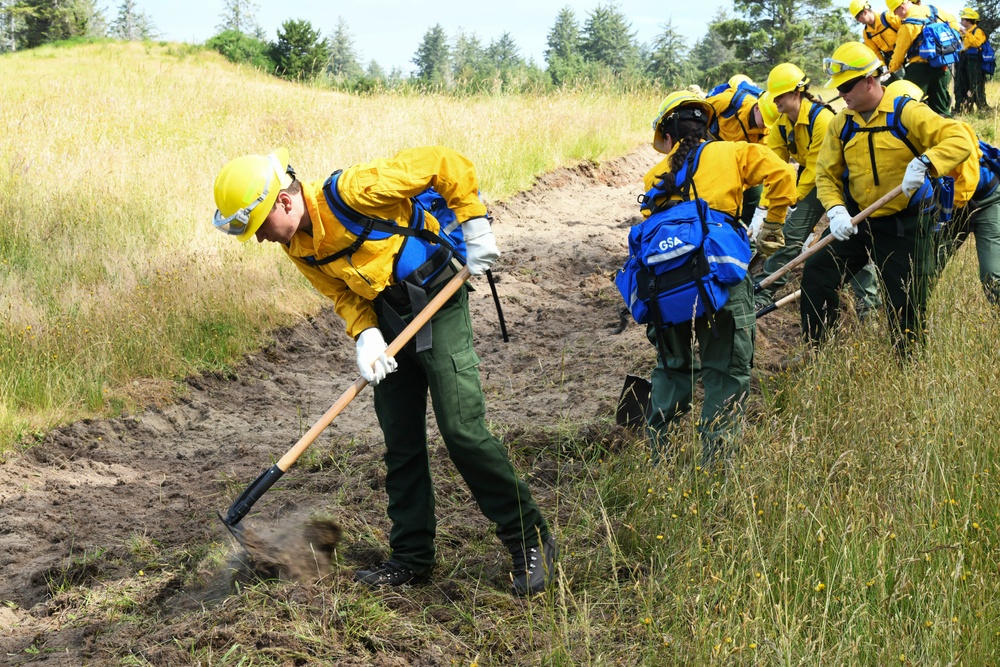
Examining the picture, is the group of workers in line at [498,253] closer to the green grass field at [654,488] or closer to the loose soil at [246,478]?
the green grass field at [654,488]

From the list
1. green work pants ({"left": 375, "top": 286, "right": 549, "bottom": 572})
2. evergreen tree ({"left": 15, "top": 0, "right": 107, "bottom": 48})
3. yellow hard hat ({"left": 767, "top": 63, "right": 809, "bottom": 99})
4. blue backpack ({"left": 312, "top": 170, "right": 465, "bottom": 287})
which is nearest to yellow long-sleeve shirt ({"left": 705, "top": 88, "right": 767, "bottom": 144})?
yellow hard hat ({"left": 767, "top": 63, "right": 809, "bottom": 99})

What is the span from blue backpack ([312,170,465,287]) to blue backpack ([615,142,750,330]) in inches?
39.5

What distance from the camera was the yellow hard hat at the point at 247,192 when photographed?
324 centimetres

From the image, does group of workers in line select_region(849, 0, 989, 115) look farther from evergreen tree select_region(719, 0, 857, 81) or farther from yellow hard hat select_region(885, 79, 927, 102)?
evergreen tree select_region(719, 0, 857, 81)

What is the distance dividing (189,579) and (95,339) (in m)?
3.10

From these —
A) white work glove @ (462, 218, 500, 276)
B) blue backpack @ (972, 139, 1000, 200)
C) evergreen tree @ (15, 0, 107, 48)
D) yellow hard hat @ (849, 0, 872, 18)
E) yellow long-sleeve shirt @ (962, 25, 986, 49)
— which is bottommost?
white work glove @ (462, 218, 500, 276)

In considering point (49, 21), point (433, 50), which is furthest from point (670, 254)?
point (433, 50)

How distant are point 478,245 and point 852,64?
2683 mm

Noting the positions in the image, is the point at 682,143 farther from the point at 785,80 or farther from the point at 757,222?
the point at 785,80

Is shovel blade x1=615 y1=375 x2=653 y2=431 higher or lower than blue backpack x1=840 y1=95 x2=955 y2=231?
lower

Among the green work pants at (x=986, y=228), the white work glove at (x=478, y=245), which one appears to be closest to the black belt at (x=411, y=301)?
the white work glove at (x=478, y=245)

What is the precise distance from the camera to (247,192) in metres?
3.23

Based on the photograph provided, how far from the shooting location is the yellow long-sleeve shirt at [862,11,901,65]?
11.2m

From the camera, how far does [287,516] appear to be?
14.9ft
